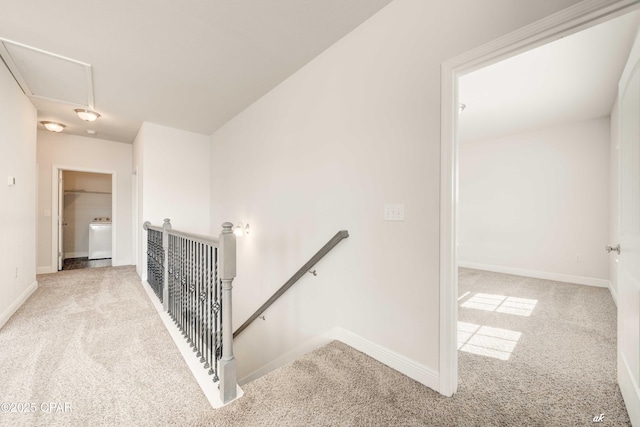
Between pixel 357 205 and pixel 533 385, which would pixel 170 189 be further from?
pixel 533 385

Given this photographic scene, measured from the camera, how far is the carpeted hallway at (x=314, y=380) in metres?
1.36

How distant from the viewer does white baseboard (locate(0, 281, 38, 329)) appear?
7.98ft

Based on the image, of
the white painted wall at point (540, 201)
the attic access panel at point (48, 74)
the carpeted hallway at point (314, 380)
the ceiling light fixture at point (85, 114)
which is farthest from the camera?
the white painted wall at point (540, 201)

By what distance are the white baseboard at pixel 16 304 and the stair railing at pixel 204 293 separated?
128 centimetres

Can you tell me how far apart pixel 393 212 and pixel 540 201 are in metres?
4.22

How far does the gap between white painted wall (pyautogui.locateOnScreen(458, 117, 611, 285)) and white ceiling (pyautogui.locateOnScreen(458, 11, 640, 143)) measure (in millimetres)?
419

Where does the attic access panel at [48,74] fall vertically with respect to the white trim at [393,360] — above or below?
above

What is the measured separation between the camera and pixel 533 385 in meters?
1.68

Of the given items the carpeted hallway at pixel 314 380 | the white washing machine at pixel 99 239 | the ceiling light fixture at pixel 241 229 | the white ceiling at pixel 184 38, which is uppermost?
the white ceiling at pixel 184 38

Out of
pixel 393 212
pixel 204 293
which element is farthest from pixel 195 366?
pixel 393 212

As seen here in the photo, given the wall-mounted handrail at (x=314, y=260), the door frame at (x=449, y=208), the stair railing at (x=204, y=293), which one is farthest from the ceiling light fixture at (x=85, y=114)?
the door frame at (x=449, y=208)

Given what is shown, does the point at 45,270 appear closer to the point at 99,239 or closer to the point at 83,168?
the point at 99,239

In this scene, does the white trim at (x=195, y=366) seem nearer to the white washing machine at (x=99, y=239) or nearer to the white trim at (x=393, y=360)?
the white trim at (x=393, y=360)

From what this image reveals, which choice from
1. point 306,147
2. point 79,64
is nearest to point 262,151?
point 306,147
